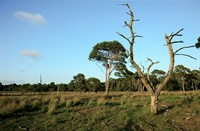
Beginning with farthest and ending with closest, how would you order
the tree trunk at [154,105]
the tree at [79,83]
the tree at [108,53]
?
the tree at [79,83], the tree at [108,53], the tree trunk at [154,105]

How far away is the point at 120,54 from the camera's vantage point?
36.6 meters

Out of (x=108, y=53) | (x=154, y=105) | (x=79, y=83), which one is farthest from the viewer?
(x=79, y=83)

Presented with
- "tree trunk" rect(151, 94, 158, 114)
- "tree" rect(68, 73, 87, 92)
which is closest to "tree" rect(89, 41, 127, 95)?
"tree trunk" rect(151, 94, 158, 114)

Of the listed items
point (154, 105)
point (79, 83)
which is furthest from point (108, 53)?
point (79, 83)

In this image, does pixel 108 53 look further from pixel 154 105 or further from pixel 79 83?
pixel 79 83

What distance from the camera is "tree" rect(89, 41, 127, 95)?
3606cm

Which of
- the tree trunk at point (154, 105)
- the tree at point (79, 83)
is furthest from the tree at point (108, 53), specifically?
the tree at point (79, 83)

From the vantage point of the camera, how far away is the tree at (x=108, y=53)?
36062 mm

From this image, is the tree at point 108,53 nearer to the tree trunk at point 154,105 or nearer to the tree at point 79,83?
the tree trunk at point 154,105

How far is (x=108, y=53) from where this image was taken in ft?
122

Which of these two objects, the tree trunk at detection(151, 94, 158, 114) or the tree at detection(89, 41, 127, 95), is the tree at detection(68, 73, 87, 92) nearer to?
the tree at detection(89, 41, 127, 95)

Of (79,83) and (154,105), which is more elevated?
(79,83)

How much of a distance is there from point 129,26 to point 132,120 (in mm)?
5488

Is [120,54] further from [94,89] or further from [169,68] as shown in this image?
[94,89]
